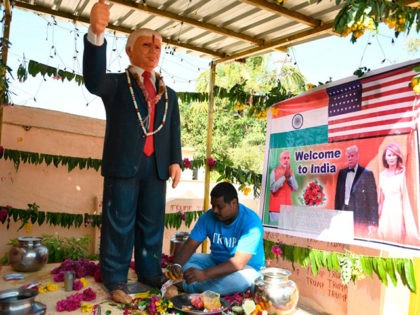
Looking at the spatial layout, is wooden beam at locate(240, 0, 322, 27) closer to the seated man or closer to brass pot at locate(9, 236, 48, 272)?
the seated man

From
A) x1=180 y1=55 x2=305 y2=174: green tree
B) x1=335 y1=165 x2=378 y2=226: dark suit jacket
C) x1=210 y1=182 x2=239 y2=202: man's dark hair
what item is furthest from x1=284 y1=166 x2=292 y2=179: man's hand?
x1=180 y1=55 x2=305 y2=174: green tree

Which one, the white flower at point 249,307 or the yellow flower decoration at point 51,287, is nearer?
the white flower at point 249,307

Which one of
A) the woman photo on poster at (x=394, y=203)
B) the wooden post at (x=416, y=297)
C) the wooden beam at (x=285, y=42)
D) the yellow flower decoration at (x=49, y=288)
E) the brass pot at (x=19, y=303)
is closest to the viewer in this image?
the brass pot at (x=19, y=303)

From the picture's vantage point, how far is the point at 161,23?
165 inches

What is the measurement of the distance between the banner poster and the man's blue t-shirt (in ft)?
2.08

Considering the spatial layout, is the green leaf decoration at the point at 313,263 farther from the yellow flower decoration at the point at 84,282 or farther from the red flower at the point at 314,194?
the yellow flower decoration at the point at 84,282

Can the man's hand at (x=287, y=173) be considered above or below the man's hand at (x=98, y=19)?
below

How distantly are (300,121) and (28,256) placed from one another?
2.84m

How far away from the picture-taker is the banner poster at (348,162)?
115 inches

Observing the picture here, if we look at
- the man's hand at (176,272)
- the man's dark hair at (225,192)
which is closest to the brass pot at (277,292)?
the man's hand at (176,272)

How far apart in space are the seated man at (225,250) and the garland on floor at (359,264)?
1.17 feet

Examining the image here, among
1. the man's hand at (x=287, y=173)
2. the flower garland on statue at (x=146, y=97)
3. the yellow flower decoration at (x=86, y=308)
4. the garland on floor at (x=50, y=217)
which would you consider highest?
the flower garland on statue at (x=146, y=97)

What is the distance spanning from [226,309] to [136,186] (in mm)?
1204

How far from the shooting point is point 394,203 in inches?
116
